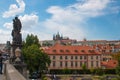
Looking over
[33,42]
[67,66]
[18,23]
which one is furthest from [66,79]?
[18,23]

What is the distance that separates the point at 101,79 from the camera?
201ft

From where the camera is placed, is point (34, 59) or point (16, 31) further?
point (34, 59)

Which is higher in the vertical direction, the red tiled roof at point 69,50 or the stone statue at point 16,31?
the stone statue at point 16,31

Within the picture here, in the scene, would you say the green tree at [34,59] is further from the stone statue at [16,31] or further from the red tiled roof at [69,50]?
the stone statue at [16,31]

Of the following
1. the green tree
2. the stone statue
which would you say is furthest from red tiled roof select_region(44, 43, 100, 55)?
the stone statue

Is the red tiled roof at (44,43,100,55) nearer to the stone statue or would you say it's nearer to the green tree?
the green tree

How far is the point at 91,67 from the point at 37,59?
85.2 feet

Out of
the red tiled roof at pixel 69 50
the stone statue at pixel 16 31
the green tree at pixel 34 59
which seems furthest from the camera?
the red tiled roof at pixel 69 50

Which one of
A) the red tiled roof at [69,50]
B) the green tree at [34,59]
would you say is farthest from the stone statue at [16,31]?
the red tiled roof at [69,50]

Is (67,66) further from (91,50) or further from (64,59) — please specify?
(91,50)

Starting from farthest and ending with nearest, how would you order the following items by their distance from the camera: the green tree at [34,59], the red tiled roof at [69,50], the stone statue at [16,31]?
the red tiled roof at [69,50]
the green tree at [34,59]
the stone statue at [16,31]

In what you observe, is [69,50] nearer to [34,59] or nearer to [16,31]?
[34,59]

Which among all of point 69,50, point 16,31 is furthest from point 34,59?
point 16,31

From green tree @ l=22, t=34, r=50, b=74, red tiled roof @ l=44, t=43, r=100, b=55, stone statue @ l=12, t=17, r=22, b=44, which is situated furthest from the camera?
red tiled roof @ l=44, t=43, r=100, b=55
